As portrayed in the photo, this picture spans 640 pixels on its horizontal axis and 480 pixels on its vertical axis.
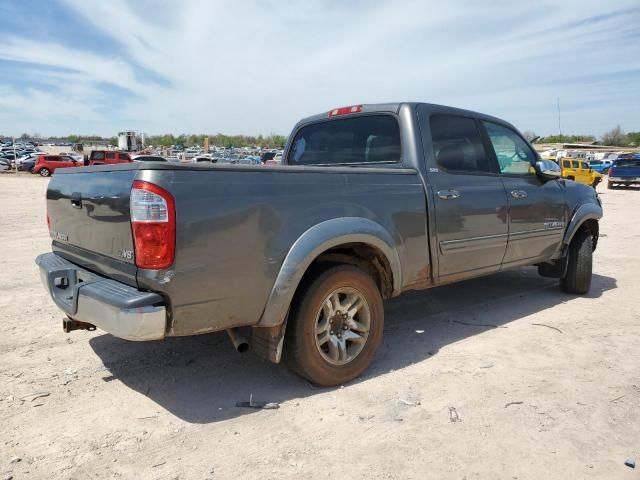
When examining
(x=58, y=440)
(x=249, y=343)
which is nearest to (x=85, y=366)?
(x=58, y=440)

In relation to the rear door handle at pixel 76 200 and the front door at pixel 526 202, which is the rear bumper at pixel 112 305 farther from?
the front door at pixel 526 202

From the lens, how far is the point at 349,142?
459 cm

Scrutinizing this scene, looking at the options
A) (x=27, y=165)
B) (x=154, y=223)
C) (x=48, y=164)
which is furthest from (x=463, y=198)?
(x=27, y=165)

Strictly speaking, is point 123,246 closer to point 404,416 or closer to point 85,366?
point 85,366

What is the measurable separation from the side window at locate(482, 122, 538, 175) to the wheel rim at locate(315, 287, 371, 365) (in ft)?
7.09

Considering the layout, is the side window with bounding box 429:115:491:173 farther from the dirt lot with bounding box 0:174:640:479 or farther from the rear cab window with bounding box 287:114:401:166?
the dirt lot with bounding box 0:174:640:479

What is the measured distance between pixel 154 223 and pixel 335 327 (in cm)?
147

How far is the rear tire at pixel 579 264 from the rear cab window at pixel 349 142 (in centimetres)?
288

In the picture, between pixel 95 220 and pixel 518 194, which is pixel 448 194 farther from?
pixel 95 220

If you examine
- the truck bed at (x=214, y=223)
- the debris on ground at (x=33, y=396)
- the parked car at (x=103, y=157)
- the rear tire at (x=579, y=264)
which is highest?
the parked car at (x=103, y=157)

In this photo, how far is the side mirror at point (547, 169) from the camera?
5078 mm

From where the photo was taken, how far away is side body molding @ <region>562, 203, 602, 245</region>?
554 centimetres

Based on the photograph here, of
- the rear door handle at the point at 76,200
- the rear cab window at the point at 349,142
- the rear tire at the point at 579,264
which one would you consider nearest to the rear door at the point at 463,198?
the rear cab window at the point at 349,142

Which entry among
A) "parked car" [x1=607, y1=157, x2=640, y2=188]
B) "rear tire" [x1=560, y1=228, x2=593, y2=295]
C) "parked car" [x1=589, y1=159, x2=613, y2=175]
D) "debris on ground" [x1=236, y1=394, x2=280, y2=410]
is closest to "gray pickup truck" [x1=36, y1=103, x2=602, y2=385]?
"debris on ground" [x1=236, y1=394, x2=280, y2=410]
